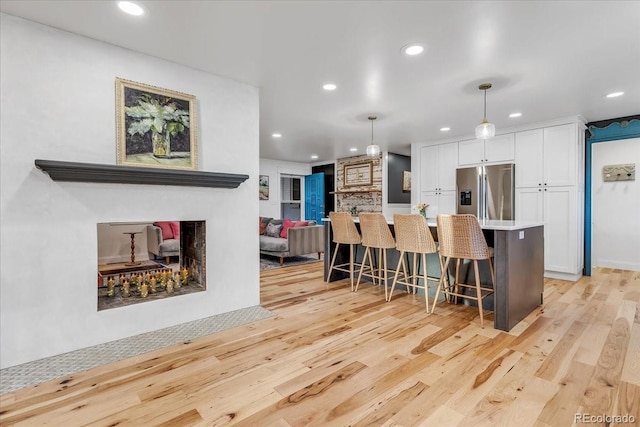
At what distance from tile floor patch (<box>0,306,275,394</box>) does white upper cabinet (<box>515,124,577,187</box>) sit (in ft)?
14.5

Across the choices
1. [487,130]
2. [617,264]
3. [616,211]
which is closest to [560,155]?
[616,211]

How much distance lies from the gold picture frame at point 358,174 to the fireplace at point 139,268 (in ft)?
16.7

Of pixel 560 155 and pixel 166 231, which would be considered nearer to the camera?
pixel 166 231

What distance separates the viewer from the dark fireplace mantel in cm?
216

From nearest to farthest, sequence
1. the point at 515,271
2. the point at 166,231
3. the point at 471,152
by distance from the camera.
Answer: the point at 515,271, the point at 166,231, the point at 471,152

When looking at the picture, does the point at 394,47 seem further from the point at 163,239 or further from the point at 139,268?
the point at 163,239

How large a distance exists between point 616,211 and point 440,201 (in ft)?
9.04

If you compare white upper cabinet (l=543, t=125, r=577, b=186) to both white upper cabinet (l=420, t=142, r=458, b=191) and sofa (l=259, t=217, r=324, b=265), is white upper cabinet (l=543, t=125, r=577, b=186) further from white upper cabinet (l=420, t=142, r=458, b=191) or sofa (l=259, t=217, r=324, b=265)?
sofa (l=259, t=217, r=324, b=265)

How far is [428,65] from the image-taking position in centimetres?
284

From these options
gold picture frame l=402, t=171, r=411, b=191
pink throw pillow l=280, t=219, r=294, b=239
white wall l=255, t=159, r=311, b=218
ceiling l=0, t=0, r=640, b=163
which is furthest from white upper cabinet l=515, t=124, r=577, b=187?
white wall l=255, t=159, r=311, b=218

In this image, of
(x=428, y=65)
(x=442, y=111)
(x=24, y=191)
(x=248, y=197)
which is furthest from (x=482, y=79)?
(x=24, y=191)

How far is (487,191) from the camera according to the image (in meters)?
5.23

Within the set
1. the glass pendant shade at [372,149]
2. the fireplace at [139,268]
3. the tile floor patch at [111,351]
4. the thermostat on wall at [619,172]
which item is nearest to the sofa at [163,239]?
the fireplace at [139,268]

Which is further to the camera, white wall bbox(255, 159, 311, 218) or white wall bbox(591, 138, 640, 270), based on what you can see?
white wall bbox(255, 159, 311, 218)
